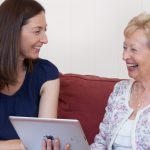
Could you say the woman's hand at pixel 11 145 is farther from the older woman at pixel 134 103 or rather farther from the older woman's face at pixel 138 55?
the older woman's face at pixel 138 55

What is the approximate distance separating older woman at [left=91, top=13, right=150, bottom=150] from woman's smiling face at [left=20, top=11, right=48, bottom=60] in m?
0.41

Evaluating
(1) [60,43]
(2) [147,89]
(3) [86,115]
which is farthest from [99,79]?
(1) [60,43]

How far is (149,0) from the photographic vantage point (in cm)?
211

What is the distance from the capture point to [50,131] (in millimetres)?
1356

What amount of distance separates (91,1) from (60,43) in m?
0.30

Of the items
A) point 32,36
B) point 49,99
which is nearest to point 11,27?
point 32,36

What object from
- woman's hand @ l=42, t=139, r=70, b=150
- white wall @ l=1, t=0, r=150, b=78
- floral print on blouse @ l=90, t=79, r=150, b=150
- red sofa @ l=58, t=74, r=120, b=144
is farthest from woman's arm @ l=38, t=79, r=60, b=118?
white wall @ l=1, t=0, r=150, b=78

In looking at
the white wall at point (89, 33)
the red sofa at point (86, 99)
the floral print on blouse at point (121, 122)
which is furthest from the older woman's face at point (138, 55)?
the white wall at point (89, 33)

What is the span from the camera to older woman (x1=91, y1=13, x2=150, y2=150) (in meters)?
1.45

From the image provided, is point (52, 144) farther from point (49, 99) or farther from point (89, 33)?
point (89, 33)

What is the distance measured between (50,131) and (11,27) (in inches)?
21.8

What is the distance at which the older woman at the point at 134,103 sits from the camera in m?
1.45

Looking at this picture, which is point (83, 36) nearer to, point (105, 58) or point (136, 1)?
point (105, 58)

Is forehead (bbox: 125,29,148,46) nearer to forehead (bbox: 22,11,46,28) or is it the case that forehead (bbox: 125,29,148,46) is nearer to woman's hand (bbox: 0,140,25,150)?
forehead (bbox: 22,11,46,28)
